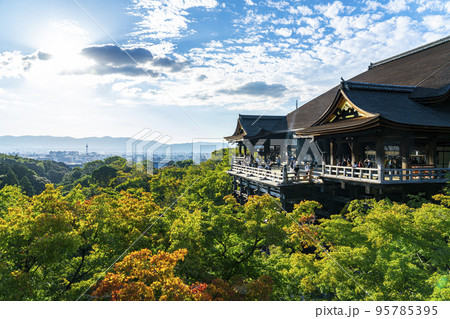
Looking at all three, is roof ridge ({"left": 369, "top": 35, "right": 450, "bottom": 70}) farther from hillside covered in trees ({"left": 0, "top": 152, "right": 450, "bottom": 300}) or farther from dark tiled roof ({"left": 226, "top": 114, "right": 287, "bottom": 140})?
hillside covered in trees ({"left": 0, "top": 152, "right": 450, "bottom": 300})

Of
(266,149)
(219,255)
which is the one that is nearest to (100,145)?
(266,149)

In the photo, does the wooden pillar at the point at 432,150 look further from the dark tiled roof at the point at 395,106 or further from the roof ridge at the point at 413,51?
the roof ridge at the point at 413,51

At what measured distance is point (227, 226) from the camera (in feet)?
31.6

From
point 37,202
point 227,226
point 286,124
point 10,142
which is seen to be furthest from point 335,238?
point 10,142

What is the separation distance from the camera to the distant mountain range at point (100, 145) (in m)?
42.4

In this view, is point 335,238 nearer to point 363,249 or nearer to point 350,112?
point 363,249

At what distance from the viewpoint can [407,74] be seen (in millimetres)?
20406

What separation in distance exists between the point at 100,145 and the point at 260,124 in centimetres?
9752

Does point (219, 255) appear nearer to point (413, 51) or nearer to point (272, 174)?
point (272, 174)

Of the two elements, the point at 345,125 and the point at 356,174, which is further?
the point at 356,174

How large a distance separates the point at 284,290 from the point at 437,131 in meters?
11.3

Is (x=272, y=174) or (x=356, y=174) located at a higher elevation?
(x=356, y=174)

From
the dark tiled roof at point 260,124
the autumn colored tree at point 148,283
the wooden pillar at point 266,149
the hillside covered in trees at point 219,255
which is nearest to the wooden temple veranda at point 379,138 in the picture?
the dark tiled roof at point 260,124

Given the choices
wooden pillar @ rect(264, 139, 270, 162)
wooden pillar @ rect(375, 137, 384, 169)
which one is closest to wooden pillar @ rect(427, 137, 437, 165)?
wooden pillar @ rect(375, 137, 384, 169)
